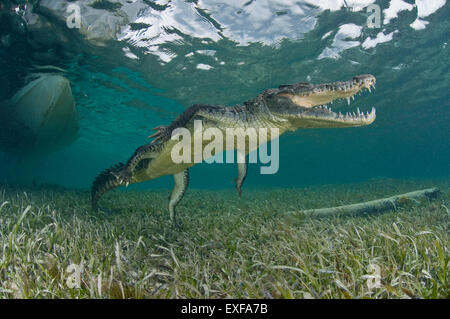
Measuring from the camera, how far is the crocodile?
3444 mm

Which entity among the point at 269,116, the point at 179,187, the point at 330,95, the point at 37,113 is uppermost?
the point at 37,113

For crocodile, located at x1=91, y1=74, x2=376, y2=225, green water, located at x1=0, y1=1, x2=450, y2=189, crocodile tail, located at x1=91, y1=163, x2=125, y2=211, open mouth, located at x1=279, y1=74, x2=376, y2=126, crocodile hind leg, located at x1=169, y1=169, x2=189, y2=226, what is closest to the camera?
open mouth, located at x1=279, y1=74, x2=376, y2=126

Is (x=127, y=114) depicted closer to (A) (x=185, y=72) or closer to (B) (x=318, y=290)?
(A) (x=185, y=72)

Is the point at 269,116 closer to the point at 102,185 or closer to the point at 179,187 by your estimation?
the point at 179,187

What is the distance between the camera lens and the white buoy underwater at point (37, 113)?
12688 millimetres

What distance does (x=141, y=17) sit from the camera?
31.7 ft

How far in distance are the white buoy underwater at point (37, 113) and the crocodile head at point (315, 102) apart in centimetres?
1347

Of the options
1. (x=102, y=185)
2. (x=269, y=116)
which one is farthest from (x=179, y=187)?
(x=269, y=116)

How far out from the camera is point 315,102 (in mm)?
4109

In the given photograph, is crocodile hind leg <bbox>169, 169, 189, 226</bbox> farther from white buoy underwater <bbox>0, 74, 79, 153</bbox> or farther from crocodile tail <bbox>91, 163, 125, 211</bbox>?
white buoy underwater <bbox>0, 74, 79, 153</bbox>

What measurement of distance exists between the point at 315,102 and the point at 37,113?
615 inches

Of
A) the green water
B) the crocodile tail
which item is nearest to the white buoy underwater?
the green water
